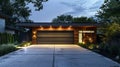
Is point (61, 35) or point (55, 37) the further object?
point (61, 35)

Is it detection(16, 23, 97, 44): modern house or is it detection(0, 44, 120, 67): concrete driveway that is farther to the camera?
detection(16, 23, 97, 44): modern house

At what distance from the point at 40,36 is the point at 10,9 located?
7711 mm

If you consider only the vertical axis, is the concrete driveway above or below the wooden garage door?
below

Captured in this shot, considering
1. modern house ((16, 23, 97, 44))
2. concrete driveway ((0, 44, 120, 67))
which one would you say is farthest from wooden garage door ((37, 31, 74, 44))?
concrete driveway ((0, 44, 120, 67))

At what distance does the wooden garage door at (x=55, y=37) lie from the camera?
5429 centimetres

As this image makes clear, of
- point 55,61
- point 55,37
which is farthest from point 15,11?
point 55,61

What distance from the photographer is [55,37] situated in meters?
54.2

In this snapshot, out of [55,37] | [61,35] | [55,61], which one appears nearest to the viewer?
[55,61]

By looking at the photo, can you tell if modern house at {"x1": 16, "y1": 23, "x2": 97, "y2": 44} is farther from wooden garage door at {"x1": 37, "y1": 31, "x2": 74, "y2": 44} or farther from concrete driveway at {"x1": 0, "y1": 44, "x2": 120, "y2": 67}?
concrete driveway at {"x1": 0, "y1": 44, "x2": 120, "y2": 67}

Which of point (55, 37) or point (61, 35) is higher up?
point (61, 35)

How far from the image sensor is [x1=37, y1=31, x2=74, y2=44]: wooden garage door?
178 ft

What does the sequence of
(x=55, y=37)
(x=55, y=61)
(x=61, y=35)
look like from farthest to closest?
(x=61, y=35), (x=55, y=37), (x=55, y=61)

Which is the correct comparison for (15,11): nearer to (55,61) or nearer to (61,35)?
(61,35)

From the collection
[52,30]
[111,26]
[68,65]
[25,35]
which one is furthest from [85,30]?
[68,65]
